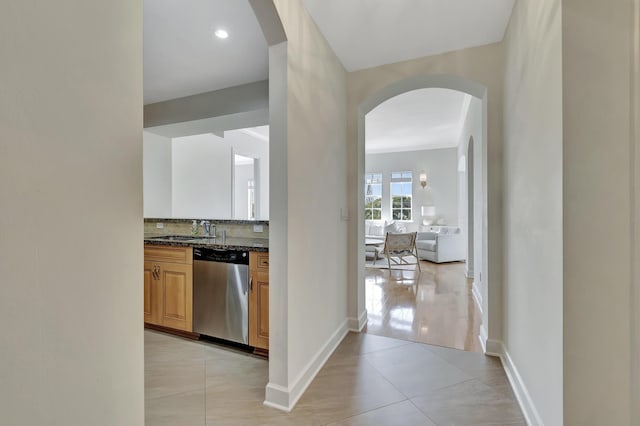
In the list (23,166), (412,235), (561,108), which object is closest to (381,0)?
(561,108)

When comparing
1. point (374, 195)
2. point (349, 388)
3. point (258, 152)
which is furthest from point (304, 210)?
point (374, 195)

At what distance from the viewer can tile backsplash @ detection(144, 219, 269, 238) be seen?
305 centimetres

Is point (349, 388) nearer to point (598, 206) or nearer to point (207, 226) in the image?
point (598, 206)

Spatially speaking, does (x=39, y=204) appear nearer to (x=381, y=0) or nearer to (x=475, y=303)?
(x=381, y=0)

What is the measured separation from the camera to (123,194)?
0.77m

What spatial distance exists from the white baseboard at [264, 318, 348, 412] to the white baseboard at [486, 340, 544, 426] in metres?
1.28

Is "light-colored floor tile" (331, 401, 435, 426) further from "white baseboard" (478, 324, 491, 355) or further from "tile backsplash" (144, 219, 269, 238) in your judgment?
"tile backsplash" (144, 219, 269, 238)

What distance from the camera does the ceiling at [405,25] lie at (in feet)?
6.35

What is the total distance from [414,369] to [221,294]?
1.66 m

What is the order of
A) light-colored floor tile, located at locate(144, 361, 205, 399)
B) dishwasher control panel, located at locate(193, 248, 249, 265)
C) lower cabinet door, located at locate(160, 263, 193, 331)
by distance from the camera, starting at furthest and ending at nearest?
1. lower cabinet door, located at locate(160, 263, 193, 331)
2. dishwasher control panel, located at locate(193, 248, 249, 265)
3. light-colored floor tile, located at locate(144, 361, 205, 399)

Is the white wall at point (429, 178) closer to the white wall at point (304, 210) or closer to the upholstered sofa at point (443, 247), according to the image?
the upholstered sofa at point (443, 247)

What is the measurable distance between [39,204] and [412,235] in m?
5.38

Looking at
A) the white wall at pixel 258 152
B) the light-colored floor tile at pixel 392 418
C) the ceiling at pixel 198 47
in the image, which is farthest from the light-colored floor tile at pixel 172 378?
the white wall at pixel 258 152

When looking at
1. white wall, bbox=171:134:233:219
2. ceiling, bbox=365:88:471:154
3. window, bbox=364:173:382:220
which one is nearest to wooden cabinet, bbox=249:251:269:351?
white wall, bbox=171:134:233:219
